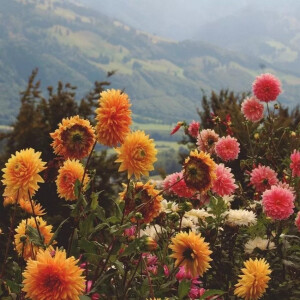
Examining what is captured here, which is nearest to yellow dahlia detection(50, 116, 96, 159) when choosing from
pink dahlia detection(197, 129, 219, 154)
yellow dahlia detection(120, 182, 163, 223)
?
yellow dahlia detection(120, 182, 163, 223)

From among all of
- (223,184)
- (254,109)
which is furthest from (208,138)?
(223,184)

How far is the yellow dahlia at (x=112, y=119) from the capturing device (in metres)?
1.44

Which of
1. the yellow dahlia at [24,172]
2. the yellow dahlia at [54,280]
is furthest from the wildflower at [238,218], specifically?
the yellow dahlia at [54,280]

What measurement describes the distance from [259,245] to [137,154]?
98cm

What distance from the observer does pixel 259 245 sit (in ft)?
7.13

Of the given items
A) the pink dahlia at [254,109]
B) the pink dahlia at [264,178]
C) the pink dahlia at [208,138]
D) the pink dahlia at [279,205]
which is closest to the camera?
the pink dahlia at [279,205]

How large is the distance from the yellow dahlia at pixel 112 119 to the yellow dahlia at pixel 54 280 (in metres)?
0.40

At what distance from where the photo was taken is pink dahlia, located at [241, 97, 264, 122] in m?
3.70

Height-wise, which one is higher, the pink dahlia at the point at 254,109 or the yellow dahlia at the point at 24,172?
the yellow dahlia at the point at 24,172

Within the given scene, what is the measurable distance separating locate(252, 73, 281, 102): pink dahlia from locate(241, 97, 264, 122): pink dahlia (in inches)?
4.4

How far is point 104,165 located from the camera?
18.8 ft

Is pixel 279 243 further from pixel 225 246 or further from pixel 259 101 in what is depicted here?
pixel 259 101

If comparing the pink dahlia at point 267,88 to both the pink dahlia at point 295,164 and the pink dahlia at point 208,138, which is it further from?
the pink dahlia at point 295,164

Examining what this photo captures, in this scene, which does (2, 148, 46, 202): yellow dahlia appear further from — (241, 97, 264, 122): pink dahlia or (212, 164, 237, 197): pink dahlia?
(241, 97, 264, 122): pink dahlia
